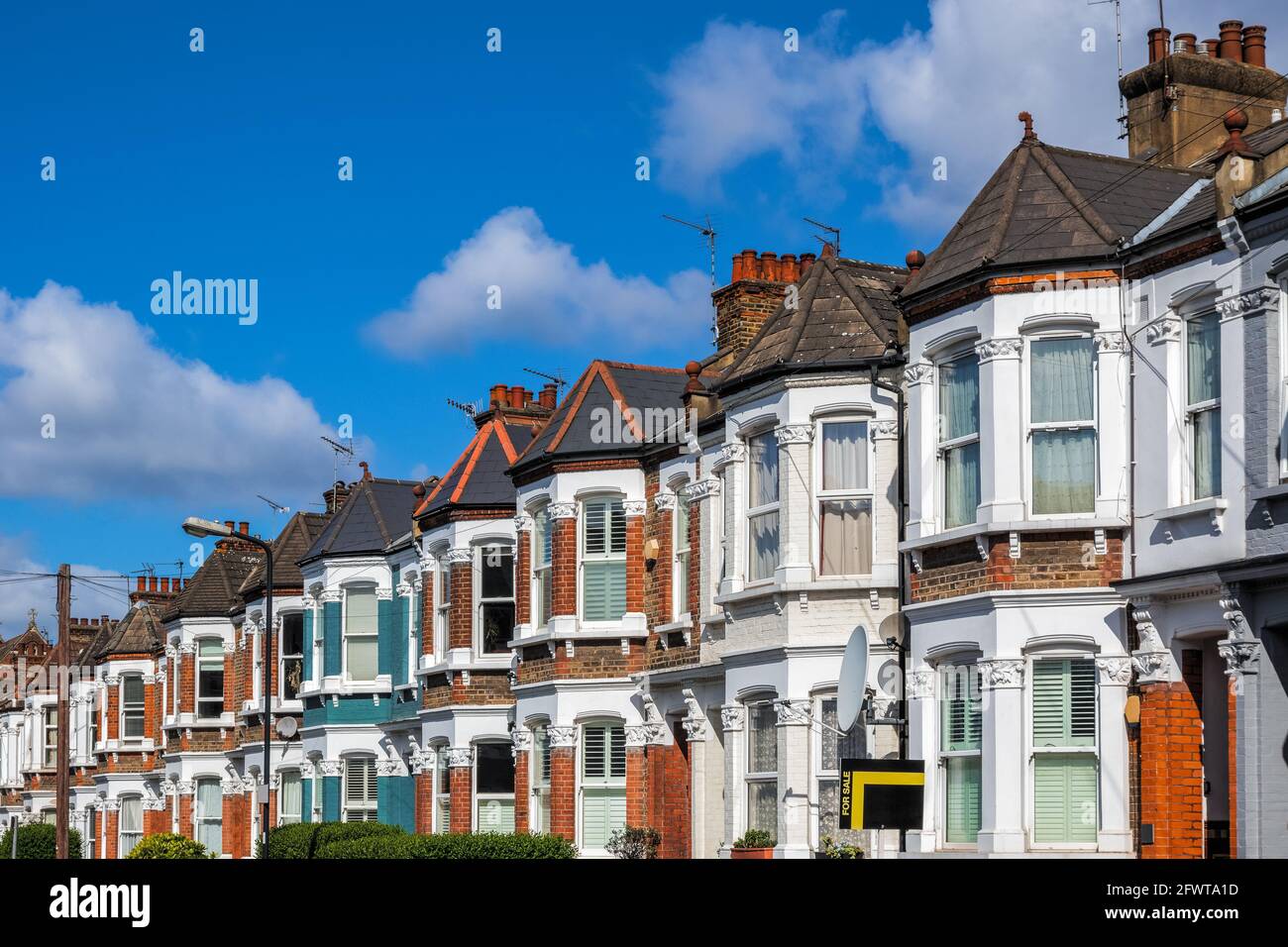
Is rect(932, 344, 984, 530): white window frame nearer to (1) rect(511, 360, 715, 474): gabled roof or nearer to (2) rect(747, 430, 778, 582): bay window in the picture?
(2) rect(747, 430, 778, 582): bay window

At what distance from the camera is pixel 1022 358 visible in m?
19.1

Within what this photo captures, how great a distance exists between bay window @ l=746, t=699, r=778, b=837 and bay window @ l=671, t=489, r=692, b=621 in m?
3.36

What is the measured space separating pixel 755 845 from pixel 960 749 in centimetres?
414

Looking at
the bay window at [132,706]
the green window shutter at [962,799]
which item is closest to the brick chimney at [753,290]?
the green window shutter at [962,799]

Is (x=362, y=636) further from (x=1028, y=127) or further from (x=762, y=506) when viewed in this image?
(x=1028, y=127)

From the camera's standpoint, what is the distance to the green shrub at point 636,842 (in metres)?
26.2

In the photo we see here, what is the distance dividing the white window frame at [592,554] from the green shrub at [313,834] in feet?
22.4

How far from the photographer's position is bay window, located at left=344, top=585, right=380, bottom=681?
122ft

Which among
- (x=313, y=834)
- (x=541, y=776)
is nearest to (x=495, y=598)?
(x=541, y=776)

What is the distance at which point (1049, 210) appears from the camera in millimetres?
19828

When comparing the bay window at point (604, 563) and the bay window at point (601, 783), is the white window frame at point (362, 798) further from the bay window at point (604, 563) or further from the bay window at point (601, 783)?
the bay window at point (604, 563)

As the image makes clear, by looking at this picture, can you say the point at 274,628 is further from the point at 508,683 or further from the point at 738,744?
Result: the point at 738,744
